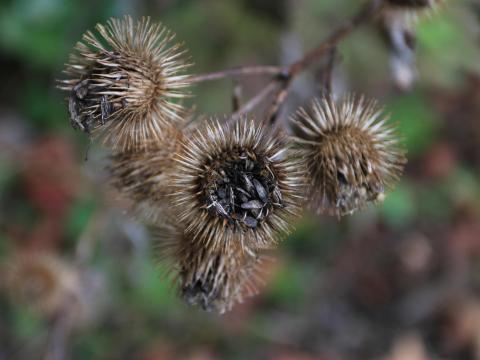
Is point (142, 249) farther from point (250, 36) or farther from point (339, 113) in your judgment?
point (339, 113)

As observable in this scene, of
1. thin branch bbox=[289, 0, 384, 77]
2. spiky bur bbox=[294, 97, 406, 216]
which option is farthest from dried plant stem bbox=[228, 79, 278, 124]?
spiky bur bbox=[294, 97, 406, 216]

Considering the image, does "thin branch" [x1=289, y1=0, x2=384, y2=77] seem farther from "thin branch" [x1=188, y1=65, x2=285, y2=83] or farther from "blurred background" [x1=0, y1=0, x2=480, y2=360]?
"blurred background" [x1=0, y1=0, x2=480, y2=360]

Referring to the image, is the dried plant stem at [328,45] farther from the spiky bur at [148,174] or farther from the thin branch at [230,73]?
the spiky bur at [148,174]

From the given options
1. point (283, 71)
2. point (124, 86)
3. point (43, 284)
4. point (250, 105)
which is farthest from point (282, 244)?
point (124, 86)

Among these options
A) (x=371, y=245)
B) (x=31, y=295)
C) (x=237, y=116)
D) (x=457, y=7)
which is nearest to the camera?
(x=237, y=116)

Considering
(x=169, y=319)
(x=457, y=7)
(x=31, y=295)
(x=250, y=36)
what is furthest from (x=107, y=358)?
(x=457, y=7)

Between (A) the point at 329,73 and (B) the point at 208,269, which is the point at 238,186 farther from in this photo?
(A) the point at 329,73
